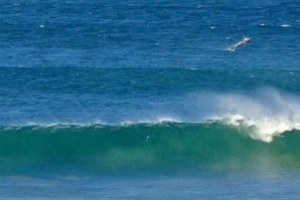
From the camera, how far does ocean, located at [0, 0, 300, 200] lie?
126 feet

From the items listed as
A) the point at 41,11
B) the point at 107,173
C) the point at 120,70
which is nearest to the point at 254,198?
the point at 107,173

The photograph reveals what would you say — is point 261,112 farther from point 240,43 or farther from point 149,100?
point 240,43

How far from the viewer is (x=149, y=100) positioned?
4503 centimetres

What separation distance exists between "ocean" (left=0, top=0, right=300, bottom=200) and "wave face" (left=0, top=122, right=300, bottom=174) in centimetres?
4

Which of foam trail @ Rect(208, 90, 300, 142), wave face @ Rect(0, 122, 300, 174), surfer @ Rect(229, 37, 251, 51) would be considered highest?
surfer @ Rect(229, 37, 251, 51)

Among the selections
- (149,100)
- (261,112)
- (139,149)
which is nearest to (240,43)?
(149,100)

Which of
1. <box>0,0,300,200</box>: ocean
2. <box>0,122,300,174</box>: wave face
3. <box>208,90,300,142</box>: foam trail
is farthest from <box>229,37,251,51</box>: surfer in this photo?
<box>0,122,300,174</box>: wave face

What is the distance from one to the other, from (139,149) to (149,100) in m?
4.27

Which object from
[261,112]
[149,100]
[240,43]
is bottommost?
[261,112]

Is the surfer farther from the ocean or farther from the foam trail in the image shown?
the foam trail

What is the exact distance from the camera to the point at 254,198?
117 feet

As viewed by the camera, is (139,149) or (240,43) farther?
(240,43)

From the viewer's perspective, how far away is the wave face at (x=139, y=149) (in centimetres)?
3984

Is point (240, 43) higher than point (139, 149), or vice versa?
point (240, 43)
